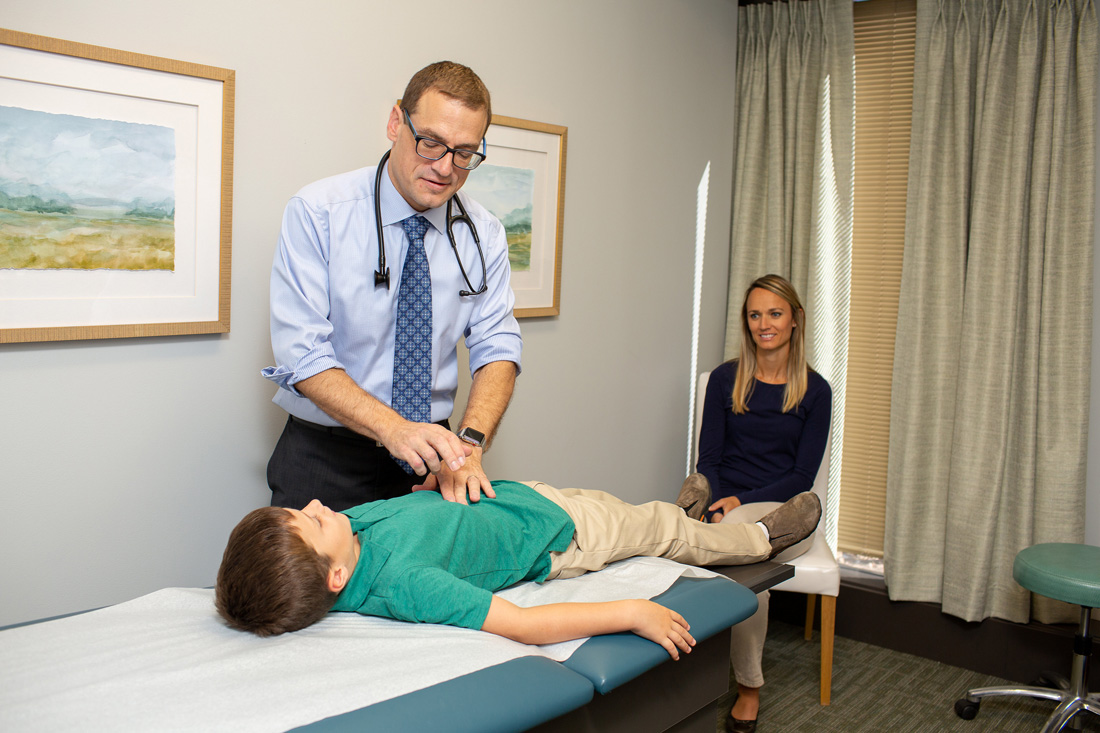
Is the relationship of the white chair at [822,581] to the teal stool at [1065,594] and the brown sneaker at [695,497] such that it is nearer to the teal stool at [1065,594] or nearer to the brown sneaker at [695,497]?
the brown sneaker at [695,497]

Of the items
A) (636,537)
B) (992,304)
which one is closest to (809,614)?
(992,304)

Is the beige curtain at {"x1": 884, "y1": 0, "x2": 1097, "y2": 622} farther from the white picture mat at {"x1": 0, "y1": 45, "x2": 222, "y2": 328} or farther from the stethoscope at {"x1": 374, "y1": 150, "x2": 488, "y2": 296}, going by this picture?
the white picture mat at {"x1": 0, "y1": 45, "x2": 222, "y2": 328}

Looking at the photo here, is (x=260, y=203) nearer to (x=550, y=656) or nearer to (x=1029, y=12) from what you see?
(x=550, y=656)

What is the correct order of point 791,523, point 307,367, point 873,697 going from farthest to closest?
point 873,697
point 791,523
point 307,367

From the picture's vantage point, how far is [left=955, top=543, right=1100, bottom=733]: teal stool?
2.37 meters

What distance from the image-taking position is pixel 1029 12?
2.85 metres

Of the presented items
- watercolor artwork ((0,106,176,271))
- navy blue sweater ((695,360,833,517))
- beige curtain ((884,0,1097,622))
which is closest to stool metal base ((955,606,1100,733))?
beige curtain ((884,0,1097,622))

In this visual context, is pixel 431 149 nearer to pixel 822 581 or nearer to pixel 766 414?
pixel 766 414

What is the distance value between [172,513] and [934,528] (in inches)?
99.4

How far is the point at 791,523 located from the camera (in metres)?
2.23

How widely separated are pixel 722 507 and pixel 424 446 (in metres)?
1.51

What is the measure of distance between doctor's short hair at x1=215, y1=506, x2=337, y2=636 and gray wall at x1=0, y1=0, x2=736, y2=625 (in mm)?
568

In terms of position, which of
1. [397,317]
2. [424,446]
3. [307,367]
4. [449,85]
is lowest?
[424,446]

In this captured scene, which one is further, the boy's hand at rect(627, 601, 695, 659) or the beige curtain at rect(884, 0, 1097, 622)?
the beige curtain at rect(884, 0, 1097, 622)
